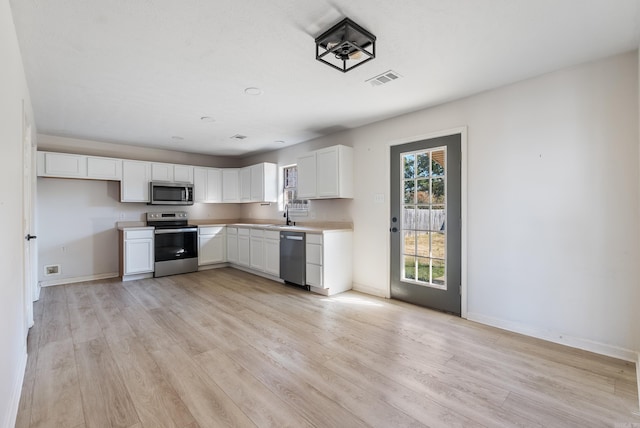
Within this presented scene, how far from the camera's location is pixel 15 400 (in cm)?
176

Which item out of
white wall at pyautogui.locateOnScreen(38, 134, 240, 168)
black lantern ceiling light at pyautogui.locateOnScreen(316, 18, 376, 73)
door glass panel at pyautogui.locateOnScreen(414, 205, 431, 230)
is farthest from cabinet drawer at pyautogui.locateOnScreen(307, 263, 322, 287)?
white wall at pyautogui.locateOnScreen(38, 134, 240, 168)

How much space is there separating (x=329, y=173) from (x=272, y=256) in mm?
1682

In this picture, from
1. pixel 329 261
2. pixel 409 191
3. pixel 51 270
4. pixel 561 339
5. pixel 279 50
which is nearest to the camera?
pixel 279 50

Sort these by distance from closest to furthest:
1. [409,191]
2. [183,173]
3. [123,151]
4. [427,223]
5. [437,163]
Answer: [437,163]
[427,223]
[409,191]
[123,151]
[183,173]

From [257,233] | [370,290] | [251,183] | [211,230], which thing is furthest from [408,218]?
[211,230]

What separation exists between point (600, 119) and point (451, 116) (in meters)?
1.24

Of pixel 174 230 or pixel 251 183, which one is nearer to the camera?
pixel 174 230

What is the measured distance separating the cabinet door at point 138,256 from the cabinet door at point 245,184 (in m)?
1.91

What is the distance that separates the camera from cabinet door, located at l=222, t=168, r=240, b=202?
20.7ft

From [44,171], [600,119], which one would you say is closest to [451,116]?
[600,119]

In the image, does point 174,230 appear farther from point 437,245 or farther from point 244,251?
point 437,245

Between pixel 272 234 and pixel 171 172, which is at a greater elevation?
pixel 171 172

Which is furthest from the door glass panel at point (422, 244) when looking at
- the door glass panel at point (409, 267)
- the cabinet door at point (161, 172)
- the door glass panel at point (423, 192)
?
the cabinet door at point (161, 172)

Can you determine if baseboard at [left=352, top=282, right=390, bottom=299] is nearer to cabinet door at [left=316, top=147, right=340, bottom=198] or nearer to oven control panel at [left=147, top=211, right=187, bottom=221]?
cabinet door at [left=316, top=147, right=340, bottom=198]
